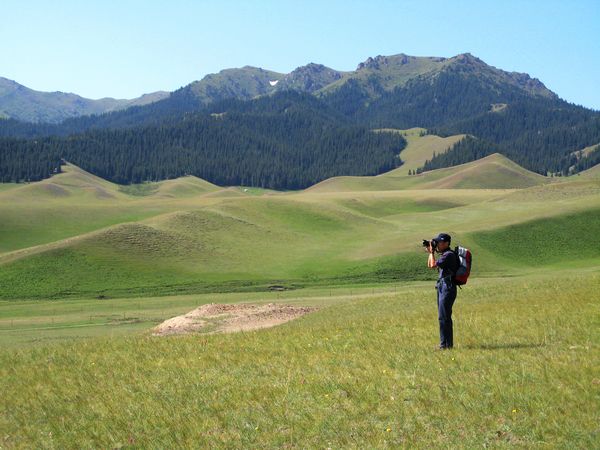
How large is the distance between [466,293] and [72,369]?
22119 mm

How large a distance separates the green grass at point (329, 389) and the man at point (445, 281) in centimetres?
49

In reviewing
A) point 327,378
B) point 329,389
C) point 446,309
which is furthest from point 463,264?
point 329,389

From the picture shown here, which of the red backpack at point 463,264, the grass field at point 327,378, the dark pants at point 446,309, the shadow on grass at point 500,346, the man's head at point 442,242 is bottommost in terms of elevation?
the grass field at point 327,378

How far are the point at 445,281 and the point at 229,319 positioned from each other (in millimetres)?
20373

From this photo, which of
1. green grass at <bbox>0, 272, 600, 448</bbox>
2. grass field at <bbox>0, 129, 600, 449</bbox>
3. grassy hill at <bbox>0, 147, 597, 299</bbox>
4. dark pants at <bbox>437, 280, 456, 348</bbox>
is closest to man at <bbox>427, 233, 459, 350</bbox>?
dark pants at <bbox>437, 280, 456, 348</bbox>

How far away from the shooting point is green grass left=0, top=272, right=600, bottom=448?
12.8 metres

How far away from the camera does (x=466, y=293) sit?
3697 centimetres

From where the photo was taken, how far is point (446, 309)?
18.7 m

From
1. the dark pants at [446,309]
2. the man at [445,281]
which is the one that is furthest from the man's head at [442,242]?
the dark pants at [446,309]

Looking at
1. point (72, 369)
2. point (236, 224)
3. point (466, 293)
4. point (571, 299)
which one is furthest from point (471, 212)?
point (72, 369)

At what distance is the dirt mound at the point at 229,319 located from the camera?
34.5m

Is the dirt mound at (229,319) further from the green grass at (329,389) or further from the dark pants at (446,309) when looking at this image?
the dark pants at (446,309)

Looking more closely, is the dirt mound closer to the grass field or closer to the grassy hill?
the grass field

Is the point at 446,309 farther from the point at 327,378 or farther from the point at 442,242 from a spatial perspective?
the point at 327,378
